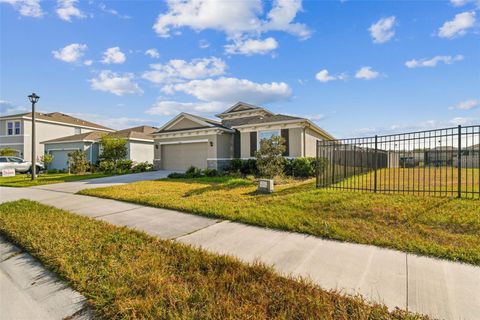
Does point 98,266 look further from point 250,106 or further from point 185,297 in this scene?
point 250,106

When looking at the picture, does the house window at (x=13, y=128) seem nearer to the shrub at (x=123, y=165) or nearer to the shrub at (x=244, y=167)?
the shrub at (x=123, y=165)

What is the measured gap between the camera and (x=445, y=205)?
554 cm

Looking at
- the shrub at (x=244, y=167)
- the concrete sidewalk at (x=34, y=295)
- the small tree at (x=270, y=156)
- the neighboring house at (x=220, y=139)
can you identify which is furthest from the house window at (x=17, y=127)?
the concrete sidewalk at (x=34, y=295)

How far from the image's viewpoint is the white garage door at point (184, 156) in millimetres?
16578

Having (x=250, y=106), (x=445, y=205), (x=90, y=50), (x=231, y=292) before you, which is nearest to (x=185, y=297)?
(x=231, y=292)

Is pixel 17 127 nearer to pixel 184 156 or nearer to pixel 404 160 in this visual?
pixel 184 156

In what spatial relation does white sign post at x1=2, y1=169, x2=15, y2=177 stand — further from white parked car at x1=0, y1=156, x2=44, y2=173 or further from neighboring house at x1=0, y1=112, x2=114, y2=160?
neighboring house at x1=0, y1=112, x2=114, y2=160

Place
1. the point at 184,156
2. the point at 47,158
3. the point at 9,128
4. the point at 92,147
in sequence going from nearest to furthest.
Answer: the point at 184,156, the point at 47,158, the point at 92,147, the point at 9,128

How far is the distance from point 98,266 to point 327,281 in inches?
117

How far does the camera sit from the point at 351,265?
3189 millimetres

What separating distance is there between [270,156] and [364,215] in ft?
19.5

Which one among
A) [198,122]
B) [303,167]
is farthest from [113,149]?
[303,167]

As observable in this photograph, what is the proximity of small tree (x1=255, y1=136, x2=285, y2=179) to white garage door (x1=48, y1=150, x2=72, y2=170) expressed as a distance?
65.9 ft

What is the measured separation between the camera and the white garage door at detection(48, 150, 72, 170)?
2178cm
